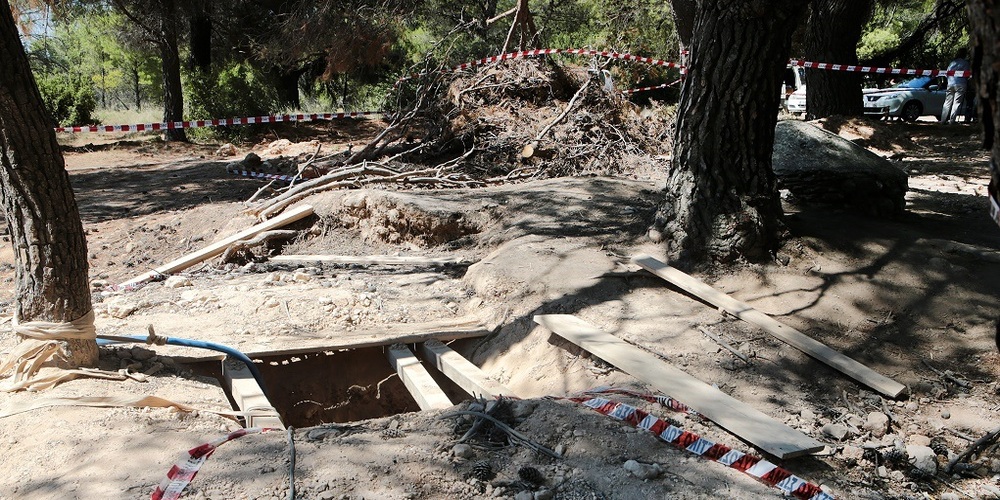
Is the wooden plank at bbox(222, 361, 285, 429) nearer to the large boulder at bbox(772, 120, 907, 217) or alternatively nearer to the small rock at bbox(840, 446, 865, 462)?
the small rock at bbox(840, 446, 865, 462)

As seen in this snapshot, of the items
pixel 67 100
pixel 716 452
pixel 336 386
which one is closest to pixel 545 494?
pixel 716 452

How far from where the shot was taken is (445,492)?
2.83 metres

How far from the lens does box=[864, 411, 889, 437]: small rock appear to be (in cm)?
361

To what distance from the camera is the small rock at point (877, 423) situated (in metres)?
3.61

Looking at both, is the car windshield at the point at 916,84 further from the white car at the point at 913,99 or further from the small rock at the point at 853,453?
the small rock at the point at 853,453

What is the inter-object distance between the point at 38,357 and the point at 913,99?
726 inches

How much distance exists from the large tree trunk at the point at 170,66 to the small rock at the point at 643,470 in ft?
48.3

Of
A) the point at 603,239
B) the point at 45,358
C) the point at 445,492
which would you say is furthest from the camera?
the point at 603,239

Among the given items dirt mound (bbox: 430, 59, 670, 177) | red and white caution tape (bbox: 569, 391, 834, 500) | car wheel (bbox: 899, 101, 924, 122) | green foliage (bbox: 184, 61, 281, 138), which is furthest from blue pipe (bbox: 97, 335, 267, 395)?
car wheel (bbox: 899, 101, 924, 122)

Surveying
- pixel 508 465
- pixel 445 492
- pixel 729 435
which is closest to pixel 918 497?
pixel 729 435

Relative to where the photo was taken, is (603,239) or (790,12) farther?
(603,239)

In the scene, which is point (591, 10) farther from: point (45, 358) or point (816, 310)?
point (45, 358)

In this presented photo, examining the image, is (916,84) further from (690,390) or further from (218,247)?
(690,390)

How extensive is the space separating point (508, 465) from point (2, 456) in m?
2.15
